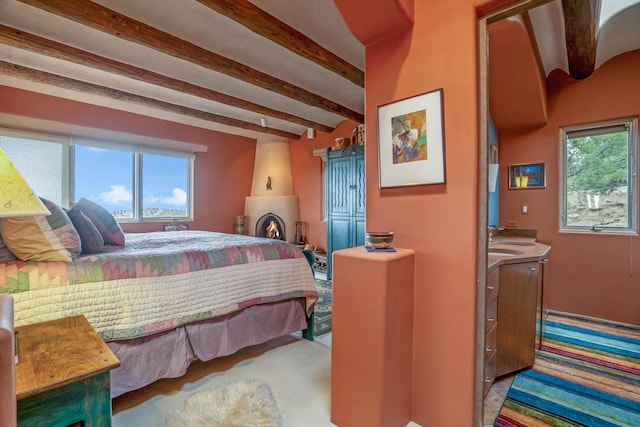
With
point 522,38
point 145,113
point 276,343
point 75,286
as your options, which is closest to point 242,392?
point 276,343

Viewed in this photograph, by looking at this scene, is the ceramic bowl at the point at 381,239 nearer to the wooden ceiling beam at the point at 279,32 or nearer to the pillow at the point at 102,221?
the pillow at the point at 102,221

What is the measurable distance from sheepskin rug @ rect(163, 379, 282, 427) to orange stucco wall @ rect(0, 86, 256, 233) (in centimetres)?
354

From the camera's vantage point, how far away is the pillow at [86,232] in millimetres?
1853

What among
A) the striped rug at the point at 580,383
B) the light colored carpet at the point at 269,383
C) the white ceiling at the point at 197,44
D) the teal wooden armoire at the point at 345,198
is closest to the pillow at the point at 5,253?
the light colored carpet at the point at 269,383

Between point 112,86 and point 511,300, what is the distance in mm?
4565

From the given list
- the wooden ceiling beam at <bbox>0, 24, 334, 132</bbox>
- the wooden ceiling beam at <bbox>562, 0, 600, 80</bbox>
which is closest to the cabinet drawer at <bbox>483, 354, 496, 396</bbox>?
the wooden ceiling beam at <bbox>562, 0, 600, 80</bbox>

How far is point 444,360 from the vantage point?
4.92ft

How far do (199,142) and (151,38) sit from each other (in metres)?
2.78

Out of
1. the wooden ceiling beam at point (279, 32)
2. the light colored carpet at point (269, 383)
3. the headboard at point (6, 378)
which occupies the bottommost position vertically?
the light colored carpet at point (269, 383)

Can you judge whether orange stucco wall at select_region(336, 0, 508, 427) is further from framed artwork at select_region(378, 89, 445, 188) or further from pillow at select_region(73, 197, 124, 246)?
pillow at select_region(73, 197, 124, 246)

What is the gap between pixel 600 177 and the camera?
3.17m

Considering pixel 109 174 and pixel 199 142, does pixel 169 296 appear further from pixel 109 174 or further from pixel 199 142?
pixel 199 142

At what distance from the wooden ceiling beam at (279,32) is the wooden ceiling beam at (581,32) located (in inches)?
70.2

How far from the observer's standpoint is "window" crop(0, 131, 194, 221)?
3725 millimetres
